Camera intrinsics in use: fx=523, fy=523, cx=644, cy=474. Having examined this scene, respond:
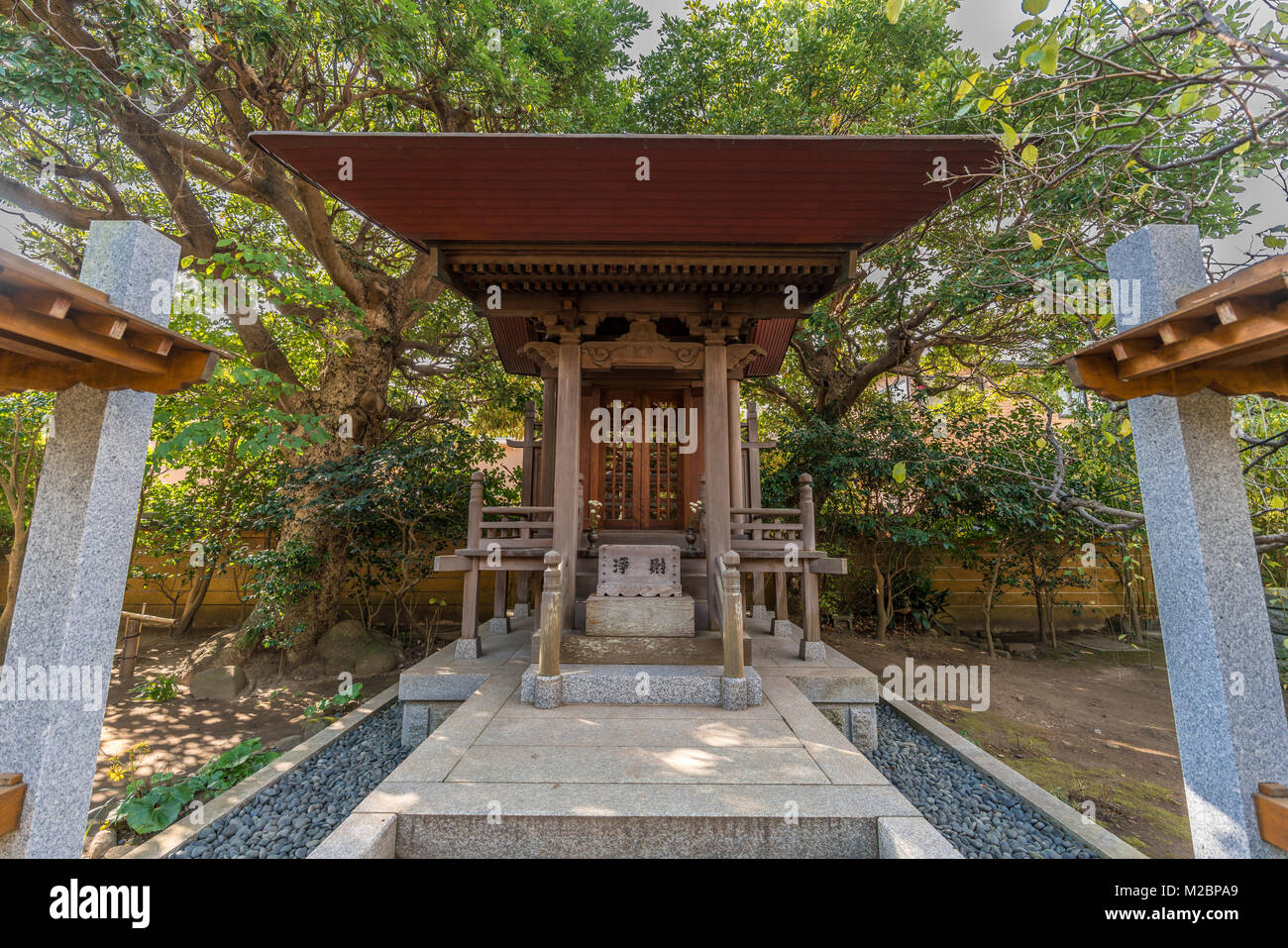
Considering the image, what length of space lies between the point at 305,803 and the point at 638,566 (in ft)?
11.4

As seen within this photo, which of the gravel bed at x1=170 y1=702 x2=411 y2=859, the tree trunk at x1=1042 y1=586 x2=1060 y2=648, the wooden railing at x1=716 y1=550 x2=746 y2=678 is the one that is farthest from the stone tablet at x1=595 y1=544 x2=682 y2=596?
the tree trunk at x1=1042 y1=586 x2=1060 y2=648

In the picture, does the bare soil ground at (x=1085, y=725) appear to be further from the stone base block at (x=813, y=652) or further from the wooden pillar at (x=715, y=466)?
the wooden pillar at (x=715, y=466)

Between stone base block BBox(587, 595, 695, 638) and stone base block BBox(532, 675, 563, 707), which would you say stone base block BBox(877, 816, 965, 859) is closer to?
stone base block BBox(532, 675, 563, 707)

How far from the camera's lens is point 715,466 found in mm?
5621

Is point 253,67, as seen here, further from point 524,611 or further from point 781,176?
point 524,611

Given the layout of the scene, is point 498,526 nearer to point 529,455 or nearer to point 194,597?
point 529,455

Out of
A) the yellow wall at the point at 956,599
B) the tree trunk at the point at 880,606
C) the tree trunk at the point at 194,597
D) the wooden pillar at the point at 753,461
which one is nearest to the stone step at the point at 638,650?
the wooden pillar at the point at 753,461

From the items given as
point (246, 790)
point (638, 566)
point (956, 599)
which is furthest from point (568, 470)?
point (956, 599)

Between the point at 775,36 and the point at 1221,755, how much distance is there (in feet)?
38.4

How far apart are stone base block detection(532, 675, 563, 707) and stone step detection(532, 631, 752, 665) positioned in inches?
21.0

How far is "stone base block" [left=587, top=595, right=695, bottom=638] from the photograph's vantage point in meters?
5.20

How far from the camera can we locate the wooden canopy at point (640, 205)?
408 cm

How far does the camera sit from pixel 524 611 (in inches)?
321

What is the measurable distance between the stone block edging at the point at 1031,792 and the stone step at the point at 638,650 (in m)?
2.09
